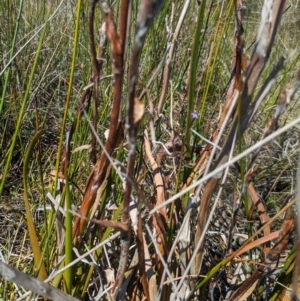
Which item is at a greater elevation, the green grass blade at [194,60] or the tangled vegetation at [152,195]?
the green grass blade at [194,60]

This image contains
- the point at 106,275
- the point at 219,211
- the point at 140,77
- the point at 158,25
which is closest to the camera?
the point at 106,275

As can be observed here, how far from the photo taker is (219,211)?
928 millimetres

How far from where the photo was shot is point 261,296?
0.74 metres

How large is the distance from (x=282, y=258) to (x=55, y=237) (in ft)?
1.37

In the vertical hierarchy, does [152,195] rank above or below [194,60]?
below

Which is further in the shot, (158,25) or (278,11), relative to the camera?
(158,25)

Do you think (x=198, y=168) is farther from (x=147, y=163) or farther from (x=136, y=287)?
(x=136, y=287)

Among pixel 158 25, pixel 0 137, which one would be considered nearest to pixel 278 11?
pixel 158 25

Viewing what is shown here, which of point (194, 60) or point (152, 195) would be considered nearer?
point (194, 60)

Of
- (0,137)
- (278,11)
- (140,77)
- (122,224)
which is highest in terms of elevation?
(278,11)

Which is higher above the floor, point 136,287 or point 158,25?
point 158,25

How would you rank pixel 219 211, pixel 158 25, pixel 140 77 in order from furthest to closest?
pixel 140 77 → pixel 158 25 → pixel 219 211

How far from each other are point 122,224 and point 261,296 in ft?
1.15

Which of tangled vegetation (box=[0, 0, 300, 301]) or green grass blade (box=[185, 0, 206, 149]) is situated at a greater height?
green grass blade (box=[185, 0, 206, 149])
